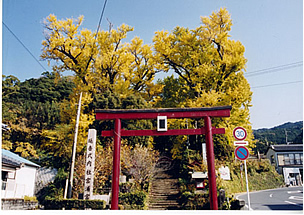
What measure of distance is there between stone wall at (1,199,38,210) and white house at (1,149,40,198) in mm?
569

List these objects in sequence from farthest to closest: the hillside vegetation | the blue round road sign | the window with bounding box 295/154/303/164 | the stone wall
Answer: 1. the hillside vegetation
2. the window with bounding box 295/154/303/164
3. the stone wall
4. the blue round road sign

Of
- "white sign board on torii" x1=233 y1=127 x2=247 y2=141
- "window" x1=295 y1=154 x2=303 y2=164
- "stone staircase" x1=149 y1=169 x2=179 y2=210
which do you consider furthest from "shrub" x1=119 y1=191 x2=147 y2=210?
"window" x1=295 y1=154 x2=303 y2=164

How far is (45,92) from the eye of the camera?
24.4 metres

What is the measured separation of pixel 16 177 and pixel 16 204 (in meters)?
2.09

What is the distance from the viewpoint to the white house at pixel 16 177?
1047 cm

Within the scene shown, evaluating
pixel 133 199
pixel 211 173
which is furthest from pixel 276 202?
pixel 133 199

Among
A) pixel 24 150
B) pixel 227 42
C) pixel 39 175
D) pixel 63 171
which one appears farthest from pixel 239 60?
pixel 24 150

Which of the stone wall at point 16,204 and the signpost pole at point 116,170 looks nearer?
the signpost pole at point 116,170

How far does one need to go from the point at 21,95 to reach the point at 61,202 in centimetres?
1708

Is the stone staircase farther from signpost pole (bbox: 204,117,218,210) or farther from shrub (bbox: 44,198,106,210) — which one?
signpost pole (bbox: 204,117,218,210)

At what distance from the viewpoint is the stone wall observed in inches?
382

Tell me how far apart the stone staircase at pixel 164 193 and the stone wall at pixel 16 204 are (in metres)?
5.36

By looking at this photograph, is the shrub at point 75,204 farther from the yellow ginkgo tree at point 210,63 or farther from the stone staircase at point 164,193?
the yellow ginkgo tree at point 210,63

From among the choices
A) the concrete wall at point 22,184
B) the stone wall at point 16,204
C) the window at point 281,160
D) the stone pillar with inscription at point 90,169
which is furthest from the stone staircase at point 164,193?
the window at point 281,160
